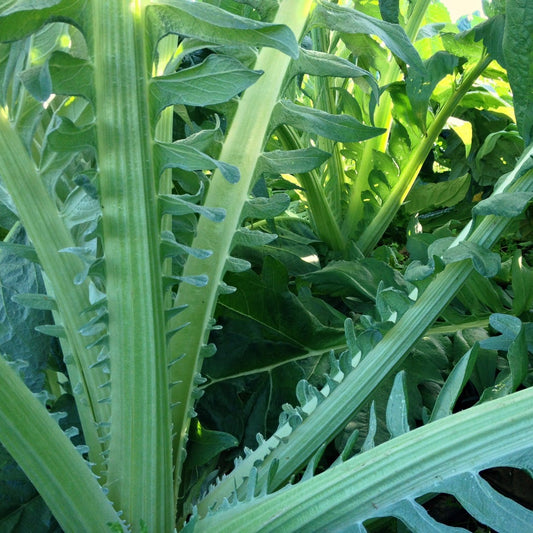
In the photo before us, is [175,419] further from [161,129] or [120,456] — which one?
[161,129]

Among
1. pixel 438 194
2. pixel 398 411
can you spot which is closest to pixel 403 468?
pixel 398 411

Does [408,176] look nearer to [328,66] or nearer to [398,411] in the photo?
[328,66]

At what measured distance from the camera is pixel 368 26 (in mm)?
500

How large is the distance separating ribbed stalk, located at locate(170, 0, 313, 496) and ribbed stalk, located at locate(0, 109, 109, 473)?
7cm

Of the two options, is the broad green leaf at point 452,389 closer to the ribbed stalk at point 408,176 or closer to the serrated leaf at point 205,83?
the serrated leaf at point 205,83

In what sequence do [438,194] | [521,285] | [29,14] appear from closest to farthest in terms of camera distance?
[29,14] → [521,285] → [438,194]

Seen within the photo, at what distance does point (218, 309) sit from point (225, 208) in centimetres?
16

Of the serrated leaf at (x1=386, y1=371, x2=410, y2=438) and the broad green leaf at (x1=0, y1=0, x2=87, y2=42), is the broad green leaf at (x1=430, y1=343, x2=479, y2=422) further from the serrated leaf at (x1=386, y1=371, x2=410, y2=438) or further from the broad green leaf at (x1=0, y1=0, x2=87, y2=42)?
the broad green leaf at (x1=0, y1=0, x2=87, y2=42)

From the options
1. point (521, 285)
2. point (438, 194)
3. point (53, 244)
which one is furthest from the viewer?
point (438, 194)

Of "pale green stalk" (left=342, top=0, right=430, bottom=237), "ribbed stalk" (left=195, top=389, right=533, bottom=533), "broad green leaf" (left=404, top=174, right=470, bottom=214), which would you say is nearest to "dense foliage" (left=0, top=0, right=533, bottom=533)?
"ribbed stalk" (left=195, top=389, right=533, bottom=533)

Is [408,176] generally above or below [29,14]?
below

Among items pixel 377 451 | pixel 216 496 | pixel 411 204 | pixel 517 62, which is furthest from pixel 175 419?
pixel 411 204

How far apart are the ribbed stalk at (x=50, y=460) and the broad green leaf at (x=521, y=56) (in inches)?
18.3

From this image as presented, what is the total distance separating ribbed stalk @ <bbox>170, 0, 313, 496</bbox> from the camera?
550mm
